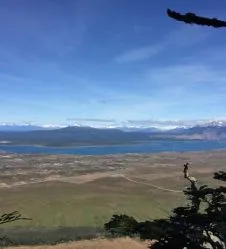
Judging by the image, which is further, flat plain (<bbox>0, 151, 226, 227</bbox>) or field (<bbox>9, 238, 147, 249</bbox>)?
flat plain (<bbox>0, 151, 226, 227</bbox>)

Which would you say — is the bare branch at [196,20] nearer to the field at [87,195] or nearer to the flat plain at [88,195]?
the field at [87,195]

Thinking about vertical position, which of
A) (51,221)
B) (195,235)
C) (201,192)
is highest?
(201,192)

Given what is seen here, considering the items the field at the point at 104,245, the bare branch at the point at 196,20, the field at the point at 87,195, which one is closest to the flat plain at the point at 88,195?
the field at the point at 87,195

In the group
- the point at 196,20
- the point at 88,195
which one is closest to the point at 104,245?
the point at 196,20

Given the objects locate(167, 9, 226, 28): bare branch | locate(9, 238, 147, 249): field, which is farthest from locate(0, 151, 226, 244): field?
locate(167, 9, 226, 28): bare branch

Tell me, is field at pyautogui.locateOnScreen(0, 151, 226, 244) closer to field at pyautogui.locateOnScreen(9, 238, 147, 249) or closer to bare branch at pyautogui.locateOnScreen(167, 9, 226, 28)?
field at pyautogui.locateOnScreen(9, 238, 147, 249)

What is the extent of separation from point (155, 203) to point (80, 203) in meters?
13.1

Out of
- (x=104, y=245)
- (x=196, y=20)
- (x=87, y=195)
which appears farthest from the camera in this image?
(x=87, y=195)

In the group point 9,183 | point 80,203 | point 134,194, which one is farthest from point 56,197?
point 9,183

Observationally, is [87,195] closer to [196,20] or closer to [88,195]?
[88,195]

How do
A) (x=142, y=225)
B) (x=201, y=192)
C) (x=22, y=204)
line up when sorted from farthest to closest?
(x=22, y=204) < (x=201, y=192) < (x=142, y=225)

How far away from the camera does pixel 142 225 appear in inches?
411

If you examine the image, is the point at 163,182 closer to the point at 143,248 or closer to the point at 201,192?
the point at 143,248

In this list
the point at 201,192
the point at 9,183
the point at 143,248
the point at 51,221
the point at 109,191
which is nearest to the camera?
the point at 201,192
